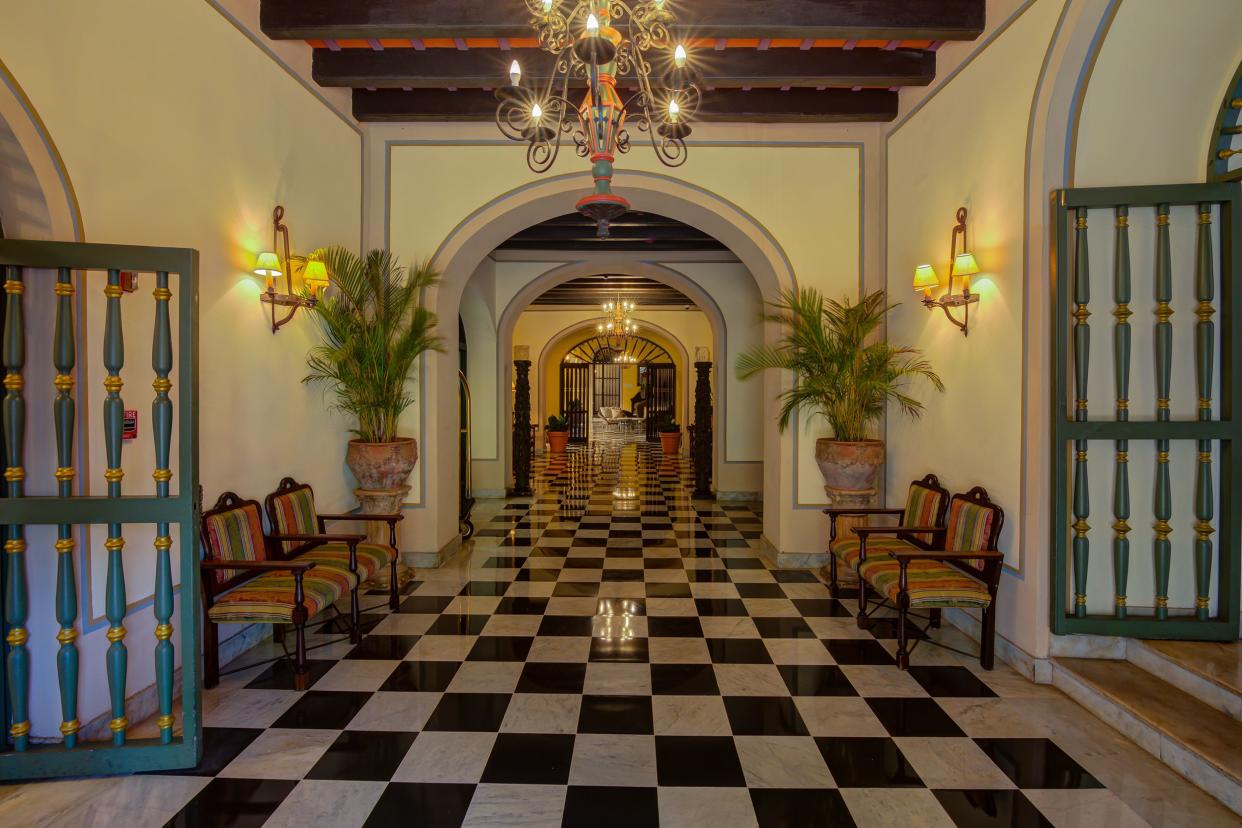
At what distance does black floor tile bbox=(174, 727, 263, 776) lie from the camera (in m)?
2.85

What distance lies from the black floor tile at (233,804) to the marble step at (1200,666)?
403 centimetres

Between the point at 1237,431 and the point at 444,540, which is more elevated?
the point at 1237,431

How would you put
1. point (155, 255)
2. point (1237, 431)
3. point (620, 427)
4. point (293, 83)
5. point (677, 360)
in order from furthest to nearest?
point (620, 427) → point (677, 360) → point (293, 83) → point (1237, 431) → point (155, 255)

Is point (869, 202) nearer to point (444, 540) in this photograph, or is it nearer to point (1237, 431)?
point (1237, 431)

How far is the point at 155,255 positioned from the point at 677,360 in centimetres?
1668

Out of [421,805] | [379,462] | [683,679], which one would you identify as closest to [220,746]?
[421,805]

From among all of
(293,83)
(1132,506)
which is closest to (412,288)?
(293,83)

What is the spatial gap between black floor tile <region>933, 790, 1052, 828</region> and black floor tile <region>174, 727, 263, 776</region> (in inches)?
117

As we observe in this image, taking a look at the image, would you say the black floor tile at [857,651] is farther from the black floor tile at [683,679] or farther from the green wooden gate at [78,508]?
the green wooden gate at [78,508]

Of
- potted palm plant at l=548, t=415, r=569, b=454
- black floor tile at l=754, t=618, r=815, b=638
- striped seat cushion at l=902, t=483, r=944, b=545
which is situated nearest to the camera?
black floor tile at l=754, t=618, r=815, b=638

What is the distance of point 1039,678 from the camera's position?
144 inches

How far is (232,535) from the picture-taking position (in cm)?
380

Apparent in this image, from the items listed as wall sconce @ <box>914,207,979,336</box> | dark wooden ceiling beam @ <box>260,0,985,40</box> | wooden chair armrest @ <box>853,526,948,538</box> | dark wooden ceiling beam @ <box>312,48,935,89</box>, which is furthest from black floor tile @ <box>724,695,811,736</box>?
dark wooden ceiling beam @ <box>312,48,935,89</box>

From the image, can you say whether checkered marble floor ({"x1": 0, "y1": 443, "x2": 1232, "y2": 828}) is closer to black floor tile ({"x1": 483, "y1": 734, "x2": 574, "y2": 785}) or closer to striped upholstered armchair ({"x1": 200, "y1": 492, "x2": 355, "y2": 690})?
black floor tile ({"x1": 483, "y1": 734, "x2": 574, "y2": 785})
